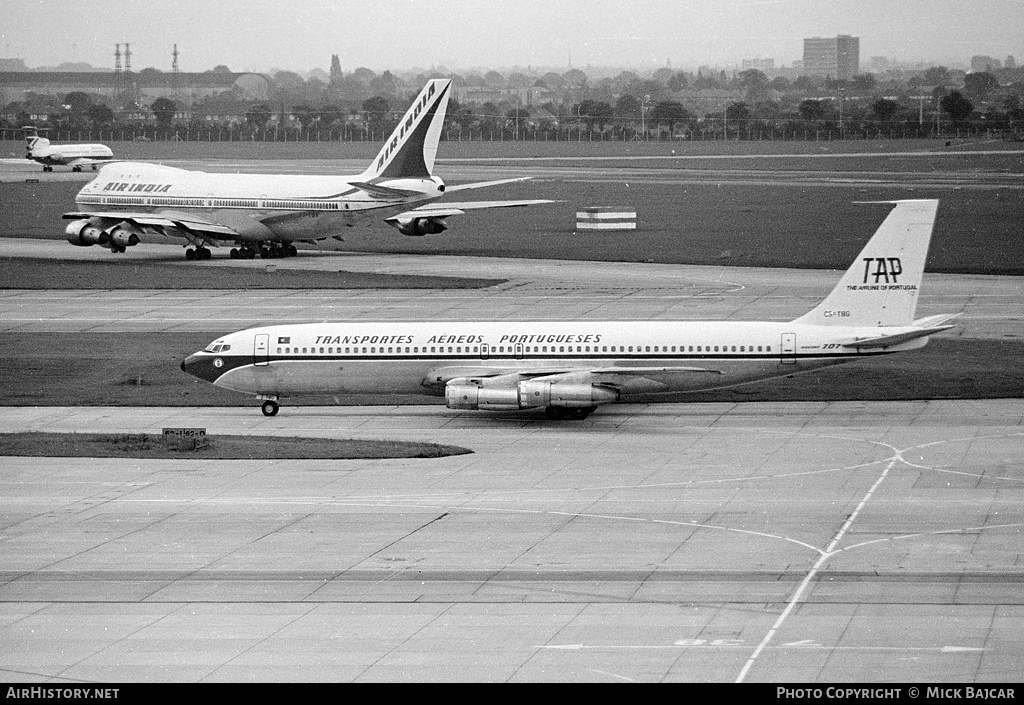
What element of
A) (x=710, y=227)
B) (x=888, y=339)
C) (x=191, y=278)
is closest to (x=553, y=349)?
(x=888, y=339)

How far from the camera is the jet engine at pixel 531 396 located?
5528cm

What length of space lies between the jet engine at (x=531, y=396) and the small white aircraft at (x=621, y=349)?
4 cm

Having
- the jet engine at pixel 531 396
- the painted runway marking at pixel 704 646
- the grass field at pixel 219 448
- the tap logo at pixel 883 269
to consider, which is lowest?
the painted runway marking at pixel 704 646

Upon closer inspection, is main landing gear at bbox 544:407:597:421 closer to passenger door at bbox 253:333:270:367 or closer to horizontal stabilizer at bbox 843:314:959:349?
horizontal stabilizer at bbox 843:314:959:349

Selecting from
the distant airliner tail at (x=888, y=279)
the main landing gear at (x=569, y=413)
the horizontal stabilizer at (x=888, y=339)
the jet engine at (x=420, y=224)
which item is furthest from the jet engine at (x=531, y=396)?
the jet engine at (x=420, y=224)

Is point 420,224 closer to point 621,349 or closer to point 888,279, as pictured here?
point 621,349

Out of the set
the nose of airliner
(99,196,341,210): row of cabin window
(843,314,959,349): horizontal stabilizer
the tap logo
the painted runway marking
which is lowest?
the painted runway marking

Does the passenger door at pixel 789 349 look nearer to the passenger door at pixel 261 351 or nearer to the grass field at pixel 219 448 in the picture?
the grass field at pixel 219 448

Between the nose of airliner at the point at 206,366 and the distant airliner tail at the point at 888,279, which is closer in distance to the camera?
the distant airliner tail at the point at 888,279

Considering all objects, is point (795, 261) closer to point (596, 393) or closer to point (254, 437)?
point (596, 393)

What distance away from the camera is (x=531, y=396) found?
55.2 meters

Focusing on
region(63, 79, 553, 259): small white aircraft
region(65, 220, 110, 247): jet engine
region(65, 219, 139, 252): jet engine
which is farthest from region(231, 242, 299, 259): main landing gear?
region(65, 220, 110, 247): jet engine

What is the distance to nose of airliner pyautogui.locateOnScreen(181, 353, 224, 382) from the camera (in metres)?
59.3

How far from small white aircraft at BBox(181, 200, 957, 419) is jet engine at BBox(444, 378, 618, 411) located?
4 centimetres
